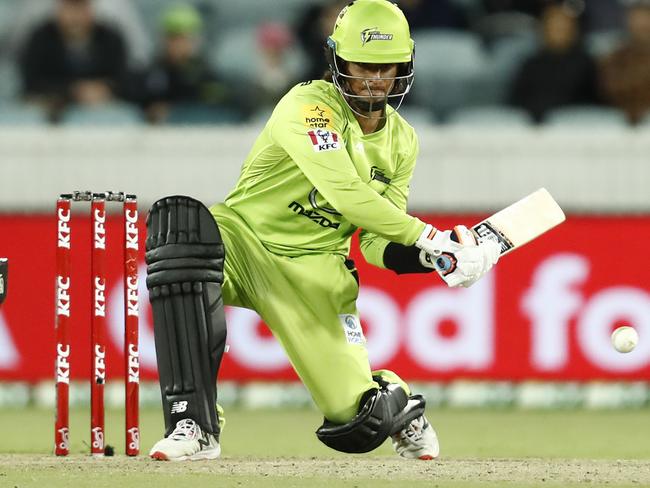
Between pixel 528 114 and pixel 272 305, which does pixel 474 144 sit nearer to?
pixel 528 114

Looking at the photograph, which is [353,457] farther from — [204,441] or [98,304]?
[98,304]

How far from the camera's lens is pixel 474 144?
30.0 feet

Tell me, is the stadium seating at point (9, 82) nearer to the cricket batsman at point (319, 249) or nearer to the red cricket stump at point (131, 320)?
the cricket batsman at point (319, 249)

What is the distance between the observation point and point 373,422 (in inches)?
231

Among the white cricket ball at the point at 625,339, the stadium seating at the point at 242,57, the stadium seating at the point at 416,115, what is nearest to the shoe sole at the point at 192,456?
the white cricket ball at the point at 625,339

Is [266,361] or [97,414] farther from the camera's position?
[266,361]

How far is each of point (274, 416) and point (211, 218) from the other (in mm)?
3002

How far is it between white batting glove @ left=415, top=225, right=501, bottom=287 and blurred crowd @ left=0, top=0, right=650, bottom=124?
4.14 m

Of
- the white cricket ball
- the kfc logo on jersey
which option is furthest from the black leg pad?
the white cricket ball

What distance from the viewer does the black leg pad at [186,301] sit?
566 centimetres

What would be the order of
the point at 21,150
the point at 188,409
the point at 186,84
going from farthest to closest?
the point at 186,84
the point at 21,150
the point at 188,409

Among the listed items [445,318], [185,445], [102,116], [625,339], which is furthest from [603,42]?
[185,445]

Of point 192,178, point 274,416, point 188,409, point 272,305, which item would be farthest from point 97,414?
point 192,178

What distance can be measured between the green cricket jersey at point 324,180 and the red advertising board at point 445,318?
2.56m
